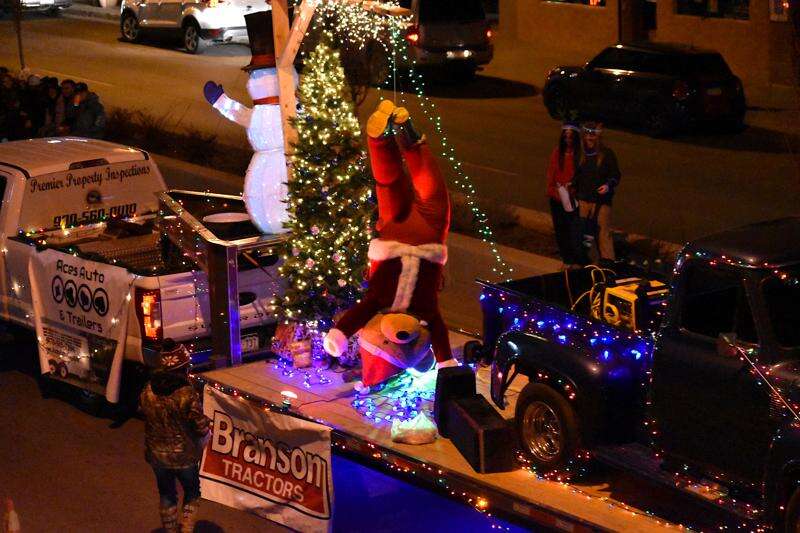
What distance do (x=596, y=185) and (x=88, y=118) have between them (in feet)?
30.8

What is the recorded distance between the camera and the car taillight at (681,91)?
21.8 m

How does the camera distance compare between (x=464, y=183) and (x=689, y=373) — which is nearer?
(x=689, y=373)

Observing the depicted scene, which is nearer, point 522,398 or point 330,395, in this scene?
point 522,398

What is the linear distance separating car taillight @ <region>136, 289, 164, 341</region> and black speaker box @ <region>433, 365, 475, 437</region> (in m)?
2.70

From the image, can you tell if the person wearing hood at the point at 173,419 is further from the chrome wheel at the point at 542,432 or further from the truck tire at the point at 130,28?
the truck tire at the point at 130,28

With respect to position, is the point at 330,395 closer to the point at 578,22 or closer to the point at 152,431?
the point at 152,431

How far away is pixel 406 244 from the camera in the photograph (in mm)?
8961

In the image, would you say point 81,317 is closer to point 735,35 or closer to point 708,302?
point 708,302

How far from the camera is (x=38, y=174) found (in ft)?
38.4

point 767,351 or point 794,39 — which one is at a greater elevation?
point 794,39

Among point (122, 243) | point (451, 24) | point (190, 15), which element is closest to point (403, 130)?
point (122, 243)

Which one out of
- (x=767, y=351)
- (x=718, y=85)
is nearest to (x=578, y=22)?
(x=718, y=85)

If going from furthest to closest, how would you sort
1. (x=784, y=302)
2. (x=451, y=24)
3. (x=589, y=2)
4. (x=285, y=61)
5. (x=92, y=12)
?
(x=92, y=12), (x=589, y=2), (x=451, y=24), (x=285, y=61), (x=784, y=302)

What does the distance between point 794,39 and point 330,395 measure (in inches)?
195
